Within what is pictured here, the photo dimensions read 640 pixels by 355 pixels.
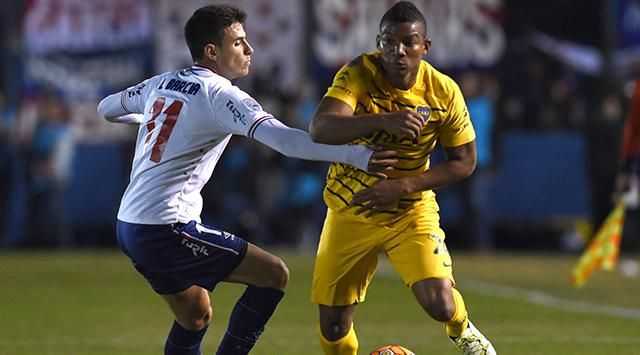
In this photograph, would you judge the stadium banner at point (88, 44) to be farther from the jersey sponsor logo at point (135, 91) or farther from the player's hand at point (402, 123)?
the player's hand at point (402, 123)

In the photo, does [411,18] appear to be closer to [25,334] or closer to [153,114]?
[153,114]

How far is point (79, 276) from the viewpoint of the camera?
757 inches

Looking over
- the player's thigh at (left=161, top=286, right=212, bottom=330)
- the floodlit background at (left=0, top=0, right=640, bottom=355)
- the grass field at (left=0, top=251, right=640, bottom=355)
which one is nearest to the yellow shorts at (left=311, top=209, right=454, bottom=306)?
the player's thigh at (left=161, top=286, right=212, bottom=330)

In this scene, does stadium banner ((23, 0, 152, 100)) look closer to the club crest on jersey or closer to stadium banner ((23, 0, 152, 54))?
stadium banner ((23, 0, 152, 54))

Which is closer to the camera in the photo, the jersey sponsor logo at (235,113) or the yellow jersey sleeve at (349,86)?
the jersey sponsor logo at (235,113)

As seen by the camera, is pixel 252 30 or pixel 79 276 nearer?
pixel 79 276

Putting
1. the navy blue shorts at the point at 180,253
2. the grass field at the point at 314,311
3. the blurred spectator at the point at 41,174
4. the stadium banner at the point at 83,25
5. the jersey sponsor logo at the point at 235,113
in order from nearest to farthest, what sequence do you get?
the jersey sponsor logo at the point at 235,113
the navy blue shorts at the point at 180,253
the grass field at the point at 314,311
the blurred spectator at the point at 41,174
the stadium banner at the point at 83,25

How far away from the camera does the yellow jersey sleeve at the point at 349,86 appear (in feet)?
31.3

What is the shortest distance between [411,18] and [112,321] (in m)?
6.31

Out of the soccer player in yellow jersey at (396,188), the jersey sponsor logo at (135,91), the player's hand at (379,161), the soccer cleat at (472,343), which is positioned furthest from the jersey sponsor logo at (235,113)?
the soccer cleat at (472,343)

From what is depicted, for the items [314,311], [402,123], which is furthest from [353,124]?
[314,311]

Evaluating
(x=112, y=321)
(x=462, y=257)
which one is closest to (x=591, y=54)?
(x=462, y=257)

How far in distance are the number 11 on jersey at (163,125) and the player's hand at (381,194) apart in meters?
1.09

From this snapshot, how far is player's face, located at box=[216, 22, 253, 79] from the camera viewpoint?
9.58 m
